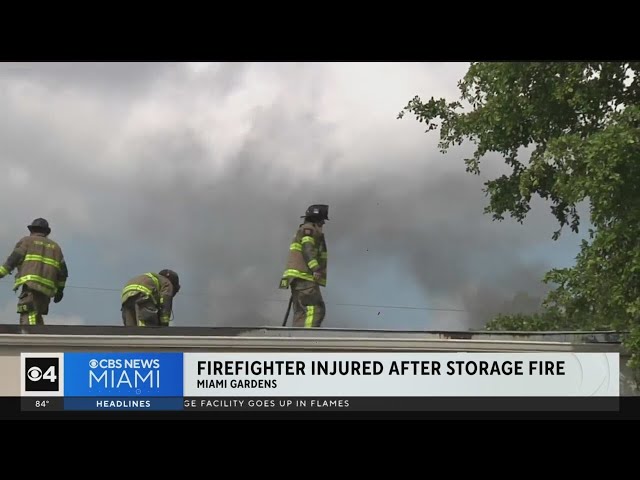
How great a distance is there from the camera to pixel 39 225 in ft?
17.2

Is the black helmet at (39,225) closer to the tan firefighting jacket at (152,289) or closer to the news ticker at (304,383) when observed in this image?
the tan firefighting jacket at (152,289)

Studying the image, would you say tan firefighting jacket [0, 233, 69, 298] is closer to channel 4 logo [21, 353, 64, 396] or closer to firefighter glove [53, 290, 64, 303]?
firefighter glove [53, 290, 64, 303]

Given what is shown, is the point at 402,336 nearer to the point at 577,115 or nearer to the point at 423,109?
the point at 423,109

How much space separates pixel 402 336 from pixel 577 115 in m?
2.57

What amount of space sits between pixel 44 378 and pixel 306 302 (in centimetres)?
199

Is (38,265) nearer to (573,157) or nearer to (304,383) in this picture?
(304,383)

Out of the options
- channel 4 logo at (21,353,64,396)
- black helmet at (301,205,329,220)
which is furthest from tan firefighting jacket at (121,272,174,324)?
black helmet at (301,205,329,220)

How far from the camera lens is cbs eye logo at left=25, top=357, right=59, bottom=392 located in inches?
185

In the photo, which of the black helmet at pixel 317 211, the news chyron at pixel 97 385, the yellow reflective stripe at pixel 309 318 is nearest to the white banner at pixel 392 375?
the news chyron at pixel 97 385

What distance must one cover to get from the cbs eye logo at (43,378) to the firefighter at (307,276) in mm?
1781

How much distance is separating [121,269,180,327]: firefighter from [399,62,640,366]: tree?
7.32 ft

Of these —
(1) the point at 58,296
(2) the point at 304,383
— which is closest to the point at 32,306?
(1) the point at 58,296

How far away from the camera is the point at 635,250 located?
5590 mm

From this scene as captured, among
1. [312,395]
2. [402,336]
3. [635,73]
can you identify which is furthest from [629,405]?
[635,73]
